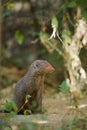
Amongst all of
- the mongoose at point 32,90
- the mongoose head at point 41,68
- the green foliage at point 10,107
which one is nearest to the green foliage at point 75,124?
the green foliage at point 10,107

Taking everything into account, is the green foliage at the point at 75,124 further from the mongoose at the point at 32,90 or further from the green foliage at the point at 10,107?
the mongoose at the point at 32,90

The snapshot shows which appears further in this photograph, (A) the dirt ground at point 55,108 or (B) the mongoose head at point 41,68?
(B) the mongoose head at point 41,68

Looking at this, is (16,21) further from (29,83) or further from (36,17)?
(29,83)

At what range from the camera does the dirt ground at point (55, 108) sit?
5613mm

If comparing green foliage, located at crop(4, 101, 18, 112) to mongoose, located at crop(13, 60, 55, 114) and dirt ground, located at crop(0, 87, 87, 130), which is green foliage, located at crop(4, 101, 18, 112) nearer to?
dirt ground, located at crop(0, 87, 87, 130)

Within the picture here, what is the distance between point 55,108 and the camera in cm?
723

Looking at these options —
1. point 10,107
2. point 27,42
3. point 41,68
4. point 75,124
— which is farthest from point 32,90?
point 27,42

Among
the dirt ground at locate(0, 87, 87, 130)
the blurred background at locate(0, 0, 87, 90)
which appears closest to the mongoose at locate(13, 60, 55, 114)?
the dirt ground at locate(0, 87, 87, 130)

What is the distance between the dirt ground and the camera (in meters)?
5.61

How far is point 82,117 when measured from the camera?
5688 mm

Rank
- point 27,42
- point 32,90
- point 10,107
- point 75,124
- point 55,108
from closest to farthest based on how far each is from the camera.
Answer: point 75,124, point 10,107, point 32,90, point 55,108, point 27,42

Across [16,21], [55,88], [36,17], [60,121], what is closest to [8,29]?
[16,21]

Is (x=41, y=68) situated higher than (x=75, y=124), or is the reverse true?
(x=41, y=68)

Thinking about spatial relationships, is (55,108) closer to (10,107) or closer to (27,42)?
(10,107)
